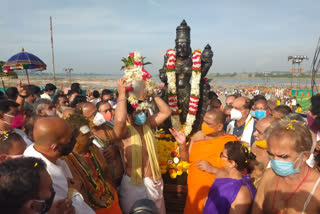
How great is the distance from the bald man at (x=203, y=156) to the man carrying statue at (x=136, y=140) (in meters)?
0.45

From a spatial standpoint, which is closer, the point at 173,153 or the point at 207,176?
the point at 207,176

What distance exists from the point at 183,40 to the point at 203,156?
396 cm

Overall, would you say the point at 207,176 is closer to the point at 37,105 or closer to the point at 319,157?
the point at 319,157

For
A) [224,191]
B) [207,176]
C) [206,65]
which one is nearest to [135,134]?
[207,176]

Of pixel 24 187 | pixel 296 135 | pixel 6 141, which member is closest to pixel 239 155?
pixel 296 135

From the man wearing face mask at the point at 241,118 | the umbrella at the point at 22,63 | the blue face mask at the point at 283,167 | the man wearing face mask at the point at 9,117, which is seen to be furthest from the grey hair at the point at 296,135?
the umbrella at the point at 22,63

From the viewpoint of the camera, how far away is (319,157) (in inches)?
106

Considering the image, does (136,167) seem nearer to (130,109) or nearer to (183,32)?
(130,109)

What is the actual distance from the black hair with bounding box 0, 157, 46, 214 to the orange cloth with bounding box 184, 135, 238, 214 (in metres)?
2.15

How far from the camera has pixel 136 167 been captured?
2.93 m

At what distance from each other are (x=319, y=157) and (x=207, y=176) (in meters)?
1.36

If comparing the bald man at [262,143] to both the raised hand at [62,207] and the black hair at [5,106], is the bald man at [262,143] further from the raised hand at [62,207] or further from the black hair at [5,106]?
the black hair at [5,106]

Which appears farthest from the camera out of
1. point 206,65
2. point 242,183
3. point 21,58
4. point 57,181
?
point 21,58

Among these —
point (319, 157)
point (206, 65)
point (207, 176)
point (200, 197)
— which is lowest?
point (200, 197)
